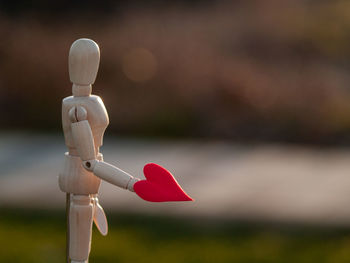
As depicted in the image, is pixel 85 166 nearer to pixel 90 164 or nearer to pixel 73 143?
pixel 90 164

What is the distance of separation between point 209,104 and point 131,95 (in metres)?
1.22

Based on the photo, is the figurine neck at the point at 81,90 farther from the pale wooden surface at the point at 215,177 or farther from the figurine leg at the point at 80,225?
the pale wooden surface at the point at 215,177

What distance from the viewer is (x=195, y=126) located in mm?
9617

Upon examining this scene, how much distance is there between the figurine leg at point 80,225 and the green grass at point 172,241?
92.7 inches

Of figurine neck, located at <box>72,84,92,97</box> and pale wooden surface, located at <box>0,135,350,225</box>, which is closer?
figurine neck, located at <box>72,84,92,97</box>

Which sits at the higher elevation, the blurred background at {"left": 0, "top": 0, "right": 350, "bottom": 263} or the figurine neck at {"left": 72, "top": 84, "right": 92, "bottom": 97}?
the blurred background at {"left": 0, "top": 0, "right": 350, "bottom": 263}

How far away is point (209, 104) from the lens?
32.3 ft

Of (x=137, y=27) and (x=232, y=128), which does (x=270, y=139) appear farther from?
(x=137, y=27)

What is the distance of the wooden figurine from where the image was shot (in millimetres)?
1950

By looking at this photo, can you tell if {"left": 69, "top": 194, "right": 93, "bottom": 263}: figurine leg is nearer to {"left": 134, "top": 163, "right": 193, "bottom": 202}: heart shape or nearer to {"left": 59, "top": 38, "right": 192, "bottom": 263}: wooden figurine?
{"left": 59, "top": 38, "right": 192, "bottom": 263}: wooden figurine

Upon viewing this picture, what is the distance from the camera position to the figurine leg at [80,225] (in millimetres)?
2168

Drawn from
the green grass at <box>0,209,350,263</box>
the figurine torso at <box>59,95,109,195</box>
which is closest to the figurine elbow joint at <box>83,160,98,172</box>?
the figurine torso at <box>59,95,109,195</box>

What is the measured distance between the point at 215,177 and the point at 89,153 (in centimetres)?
524

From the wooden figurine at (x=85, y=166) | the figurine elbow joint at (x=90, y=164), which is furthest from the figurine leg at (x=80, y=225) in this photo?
the figurine elbow joint at (x=90, y=164)
